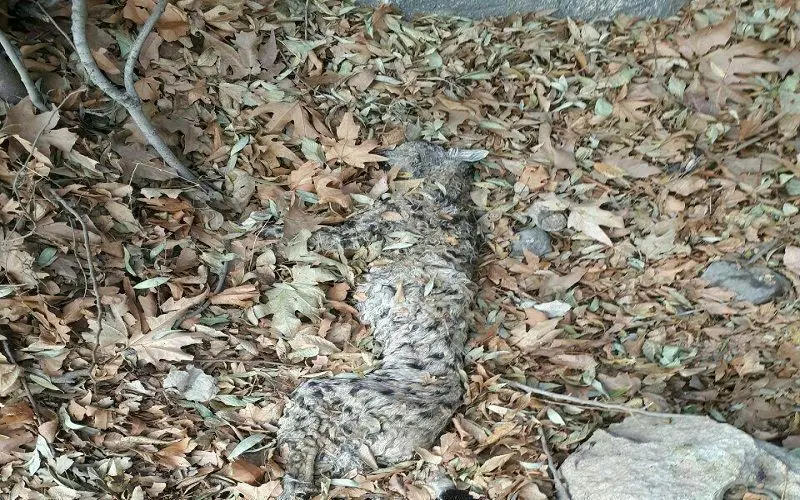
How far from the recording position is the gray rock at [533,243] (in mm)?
2961

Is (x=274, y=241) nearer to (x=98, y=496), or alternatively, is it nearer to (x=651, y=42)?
(x=98, y=496)

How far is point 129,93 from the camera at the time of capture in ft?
7.61

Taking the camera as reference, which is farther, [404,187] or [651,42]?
[651,42]

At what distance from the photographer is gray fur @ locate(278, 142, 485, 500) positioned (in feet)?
7.53

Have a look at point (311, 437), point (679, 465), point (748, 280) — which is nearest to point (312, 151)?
point (311, 437)

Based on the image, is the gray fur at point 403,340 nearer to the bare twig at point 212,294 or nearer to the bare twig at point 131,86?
the bare twig at point 212,294

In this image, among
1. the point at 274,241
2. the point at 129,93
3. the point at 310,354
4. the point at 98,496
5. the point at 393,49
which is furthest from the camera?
the point at 393,49

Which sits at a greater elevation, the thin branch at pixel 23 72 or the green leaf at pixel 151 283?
the thin branch at pixel 23 72

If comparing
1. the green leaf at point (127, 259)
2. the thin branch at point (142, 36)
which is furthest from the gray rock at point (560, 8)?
the green leaf at point (127, 259)

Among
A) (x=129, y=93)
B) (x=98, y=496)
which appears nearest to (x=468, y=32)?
(x=129, y=93)

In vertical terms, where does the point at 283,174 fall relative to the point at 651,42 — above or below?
below

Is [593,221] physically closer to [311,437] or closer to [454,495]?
[454,495]

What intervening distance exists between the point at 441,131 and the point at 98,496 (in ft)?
7.20

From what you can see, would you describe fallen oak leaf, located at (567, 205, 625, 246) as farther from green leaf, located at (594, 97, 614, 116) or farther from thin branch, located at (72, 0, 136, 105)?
thin branch, located at (72, 0, 136, 105)
